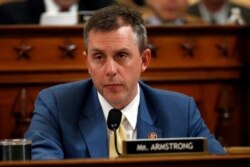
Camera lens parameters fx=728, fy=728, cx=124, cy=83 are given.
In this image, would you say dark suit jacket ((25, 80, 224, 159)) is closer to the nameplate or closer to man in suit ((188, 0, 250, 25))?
the nameplate

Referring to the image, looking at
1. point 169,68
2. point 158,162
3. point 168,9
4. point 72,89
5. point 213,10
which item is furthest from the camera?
point 213,10

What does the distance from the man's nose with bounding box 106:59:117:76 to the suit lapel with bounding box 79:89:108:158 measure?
239 mm

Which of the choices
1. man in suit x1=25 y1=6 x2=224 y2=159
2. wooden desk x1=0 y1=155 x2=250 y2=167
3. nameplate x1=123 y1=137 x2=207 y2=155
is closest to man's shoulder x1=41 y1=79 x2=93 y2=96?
man in suit x1=25 y1=6 x2=224 y2=159

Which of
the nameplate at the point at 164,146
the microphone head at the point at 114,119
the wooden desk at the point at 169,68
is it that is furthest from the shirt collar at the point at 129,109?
the wooden desk at the point at 169,68

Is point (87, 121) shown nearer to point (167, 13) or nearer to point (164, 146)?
point (164, 146)

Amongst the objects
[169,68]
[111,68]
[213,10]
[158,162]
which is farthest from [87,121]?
[213,10]

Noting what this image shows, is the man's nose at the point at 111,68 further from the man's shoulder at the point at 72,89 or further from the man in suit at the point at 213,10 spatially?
the man in suit at the point at 213,10

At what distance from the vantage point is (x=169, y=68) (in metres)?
4.68

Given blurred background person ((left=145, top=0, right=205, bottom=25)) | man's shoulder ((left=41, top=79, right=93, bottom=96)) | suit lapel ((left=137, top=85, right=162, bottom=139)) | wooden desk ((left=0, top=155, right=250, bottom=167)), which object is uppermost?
blurred background person ((left=145, top=0, right=205, bottom=25))

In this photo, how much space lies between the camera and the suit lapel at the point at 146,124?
3.06m

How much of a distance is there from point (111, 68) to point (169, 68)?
5.99ft

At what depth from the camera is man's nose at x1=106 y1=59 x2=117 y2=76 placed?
2887 mm

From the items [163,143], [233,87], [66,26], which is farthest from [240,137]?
[163,143]

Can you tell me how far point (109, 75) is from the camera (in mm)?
2898
